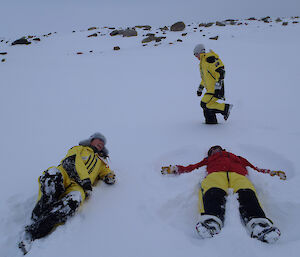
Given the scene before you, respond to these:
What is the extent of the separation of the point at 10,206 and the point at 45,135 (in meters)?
2.37

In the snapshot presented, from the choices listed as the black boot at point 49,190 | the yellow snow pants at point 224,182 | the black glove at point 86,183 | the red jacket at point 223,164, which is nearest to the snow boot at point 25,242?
the black boot at point 49,190

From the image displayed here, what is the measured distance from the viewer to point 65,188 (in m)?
2.96

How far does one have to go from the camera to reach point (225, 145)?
14.1ft

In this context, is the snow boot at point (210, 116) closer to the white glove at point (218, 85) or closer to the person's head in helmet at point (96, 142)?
the white glove at point (218, 85)

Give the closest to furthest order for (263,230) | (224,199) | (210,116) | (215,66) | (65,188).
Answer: (263,230)
(224,199)
(65,188)
(215,66)
(210,116)

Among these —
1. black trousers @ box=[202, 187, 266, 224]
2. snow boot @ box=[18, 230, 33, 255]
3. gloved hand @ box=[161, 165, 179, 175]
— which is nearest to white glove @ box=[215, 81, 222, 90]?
gloved hand @ box=[161, 165, 179, 175]

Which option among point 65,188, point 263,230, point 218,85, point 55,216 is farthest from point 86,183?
point 218,85

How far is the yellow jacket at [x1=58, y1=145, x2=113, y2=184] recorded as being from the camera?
2.92 metres

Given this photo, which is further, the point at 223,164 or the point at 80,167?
the point at 223,164

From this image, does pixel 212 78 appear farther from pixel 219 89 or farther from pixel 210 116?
pixel 210 116

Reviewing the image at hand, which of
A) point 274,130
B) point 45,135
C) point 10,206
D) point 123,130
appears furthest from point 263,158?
point 45,135

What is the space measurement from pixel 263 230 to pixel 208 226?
1.66 ft

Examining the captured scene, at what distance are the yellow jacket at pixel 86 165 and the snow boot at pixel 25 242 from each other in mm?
795

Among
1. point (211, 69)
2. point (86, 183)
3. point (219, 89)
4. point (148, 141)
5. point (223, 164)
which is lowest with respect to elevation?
point (148, 141)
